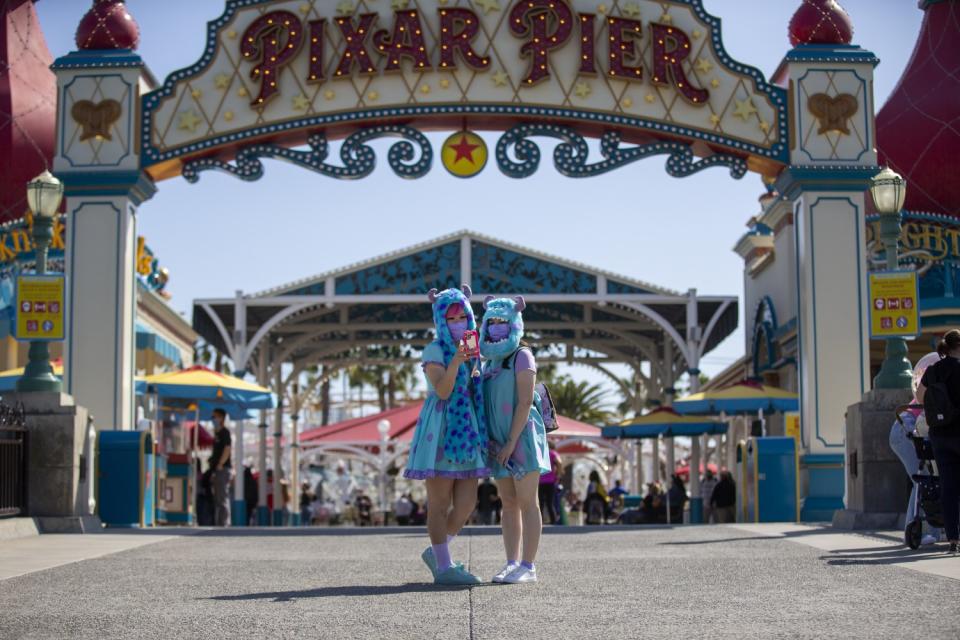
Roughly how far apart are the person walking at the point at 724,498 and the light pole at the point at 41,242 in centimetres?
1135

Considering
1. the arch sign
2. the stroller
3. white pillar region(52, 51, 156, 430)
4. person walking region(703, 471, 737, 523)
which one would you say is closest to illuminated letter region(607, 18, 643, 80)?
the arch sign

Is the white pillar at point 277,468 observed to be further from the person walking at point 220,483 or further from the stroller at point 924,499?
the stroller at point 924,499

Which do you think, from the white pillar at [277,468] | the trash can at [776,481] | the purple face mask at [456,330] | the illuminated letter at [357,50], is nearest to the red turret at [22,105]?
the white pillar at [277,468]

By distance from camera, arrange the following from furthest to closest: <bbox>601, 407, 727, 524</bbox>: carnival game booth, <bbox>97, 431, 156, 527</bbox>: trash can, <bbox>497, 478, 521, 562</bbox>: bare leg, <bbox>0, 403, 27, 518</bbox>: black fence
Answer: <bbox>601, 407, 727, 524</bbox>: carnival game booth
<bbox>97, 431, 156, 527</bbox>: trash can
<bbox>0, 403, 27, 518</bbox>: black fence
<bbox>497, 478, 521, 562</bbox>: bare leg

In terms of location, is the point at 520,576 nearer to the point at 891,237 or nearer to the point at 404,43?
the point at 891,237

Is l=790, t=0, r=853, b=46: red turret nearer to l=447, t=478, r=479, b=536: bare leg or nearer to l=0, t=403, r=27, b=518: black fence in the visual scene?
l=0, t=403, r=27, b=518: black fence

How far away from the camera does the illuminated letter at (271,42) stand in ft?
63.9

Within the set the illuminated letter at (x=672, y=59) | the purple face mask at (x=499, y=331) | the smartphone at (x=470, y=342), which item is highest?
the illuminated letter at (x=672, y=59)

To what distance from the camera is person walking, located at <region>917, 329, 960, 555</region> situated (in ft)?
31.3

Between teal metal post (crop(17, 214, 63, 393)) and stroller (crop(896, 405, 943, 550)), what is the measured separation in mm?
8261

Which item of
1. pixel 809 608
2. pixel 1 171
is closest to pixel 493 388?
pixel 809 608

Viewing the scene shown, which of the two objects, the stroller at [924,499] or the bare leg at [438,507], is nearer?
the bare leg at [438,507]

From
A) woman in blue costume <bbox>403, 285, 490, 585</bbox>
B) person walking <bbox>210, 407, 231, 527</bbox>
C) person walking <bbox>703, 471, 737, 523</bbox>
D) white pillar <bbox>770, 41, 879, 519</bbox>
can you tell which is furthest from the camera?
A: person walking <bbox>703, 471, 737, 523</bbox>

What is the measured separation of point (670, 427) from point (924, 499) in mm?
14441
